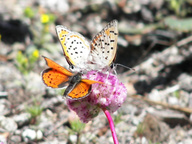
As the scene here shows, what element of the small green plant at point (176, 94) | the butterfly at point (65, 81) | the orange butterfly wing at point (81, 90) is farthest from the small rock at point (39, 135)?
the small green plant at point (176, 94)

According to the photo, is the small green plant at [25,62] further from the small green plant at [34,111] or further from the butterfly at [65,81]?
the butterfly at [65,81]

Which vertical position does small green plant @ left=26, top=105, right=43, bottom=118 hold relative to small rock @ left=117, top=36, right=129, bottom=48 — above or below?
below

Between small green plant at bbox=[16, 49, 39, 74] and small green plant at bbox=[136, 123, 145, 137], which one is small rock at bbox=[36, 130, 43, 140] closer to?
small green plant at bbox=[136, 123, 145, 137]

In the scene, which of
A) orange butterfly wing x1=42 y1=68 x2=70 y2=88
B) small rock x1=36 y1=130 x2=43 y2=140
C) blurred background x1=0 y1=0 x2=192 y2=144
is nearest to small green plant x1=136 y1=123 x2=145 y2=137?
blurred background x1=0 y1=0 x2=192 y2=144

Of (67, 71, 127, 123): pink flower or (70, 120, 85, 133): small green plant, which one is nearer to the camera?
(67, 71, 127, 123): pink flower

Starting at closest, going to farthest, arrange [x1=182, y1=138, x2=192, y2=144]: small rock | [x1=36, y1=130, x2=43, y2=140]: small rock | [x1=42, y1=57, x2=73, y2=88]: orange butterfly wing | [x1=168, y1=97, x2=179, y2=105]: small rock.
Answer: [x1=42, y1=57, x2=73, y2=88]: orange butterfly wing → [x1=36, y1=130, x2=43, y2=140]: small rock → [x1=182, y1=138, x2=192, y2=144]: small rock → [x1=168, y1=97, x2=179, y2=105]: small rock

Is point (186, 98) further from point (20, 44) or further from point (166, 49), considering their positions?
point (20, 44)

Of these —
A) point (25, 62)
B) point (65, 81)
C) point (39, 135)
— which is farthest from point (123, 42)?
point (65, 81)
